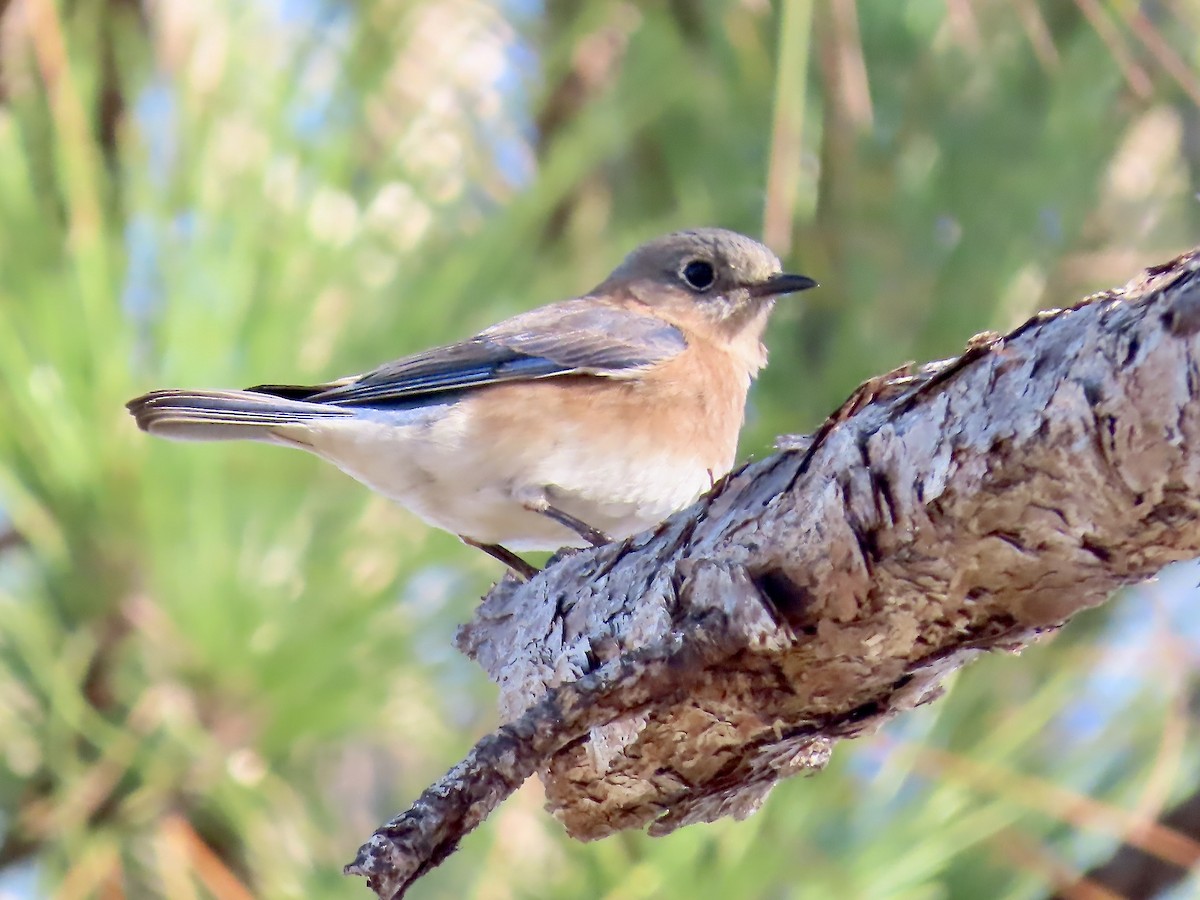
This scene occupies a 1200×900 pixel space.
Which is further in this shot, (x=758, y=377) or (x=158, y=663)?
(x=758, y=377)

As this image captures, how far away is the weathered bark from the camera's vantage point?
790 mm

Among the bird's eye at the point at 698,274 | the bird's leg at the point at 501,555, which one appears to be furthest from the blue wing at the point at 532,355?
the bird's leg at the point at 501,555

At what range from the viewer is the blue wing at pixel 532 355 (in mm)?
1934

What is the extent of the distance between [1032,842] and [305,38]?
4.86ft

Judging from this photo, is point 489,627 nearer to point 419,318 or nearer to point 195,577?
point 195,577

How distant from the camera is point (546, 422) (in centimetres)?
199

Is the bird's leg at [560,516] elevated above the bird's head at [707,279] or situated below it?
below

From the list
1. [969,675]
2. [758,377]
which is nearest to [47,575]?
[758,377]

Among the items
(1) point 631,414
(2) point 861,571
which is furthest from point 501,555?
(2) point 861,571

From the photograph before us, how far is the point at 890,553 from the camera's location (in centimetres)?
94

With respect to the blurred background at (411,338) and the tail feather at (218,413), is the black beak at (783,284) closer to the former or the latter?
the blurred background at (411,338)

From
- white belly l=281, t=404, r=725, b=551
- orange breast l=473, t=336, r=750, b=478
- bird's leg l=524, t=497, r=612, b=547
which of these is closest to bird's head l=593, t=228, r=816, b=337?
orange breast l=473, t=336, r=750, b=478

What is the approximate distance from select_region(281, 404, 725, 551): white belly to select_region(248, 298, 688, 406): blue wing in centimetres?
5

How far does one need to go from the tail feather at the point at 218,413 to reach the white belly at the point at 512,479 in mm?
109
